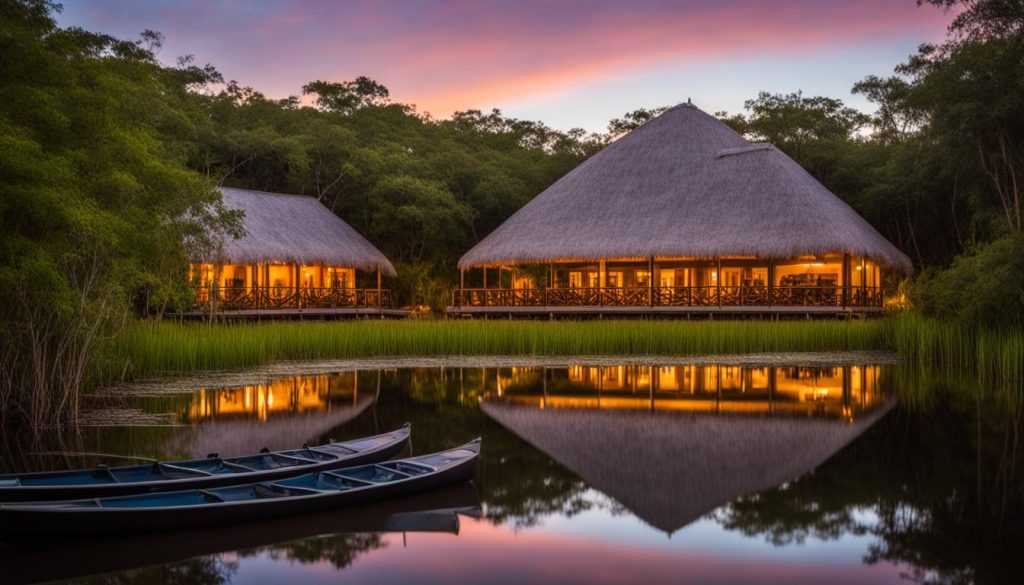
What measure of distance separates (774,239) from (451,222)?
11056 millimetres

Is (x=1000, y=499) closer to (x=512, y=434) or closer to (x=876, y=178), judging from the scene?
(x=512, y=434)

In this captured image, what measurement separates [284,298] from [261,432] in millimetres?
17312

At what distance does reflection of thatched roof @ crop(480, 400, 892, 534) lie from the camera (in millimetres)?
7613

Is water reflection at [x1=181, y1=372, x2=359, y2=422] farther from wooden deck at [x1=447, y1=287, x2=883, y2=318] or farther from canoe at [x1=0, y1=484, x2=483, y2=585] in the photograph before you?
wooden deck at [x1=447, y1=287, x2=883, y2=318]

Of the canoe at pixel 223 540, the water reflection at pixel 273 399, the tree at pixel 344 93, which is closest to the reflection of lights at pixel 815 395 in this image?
the water reflection at pixel 273 399

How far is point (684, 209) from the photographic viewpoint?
28.0 meters

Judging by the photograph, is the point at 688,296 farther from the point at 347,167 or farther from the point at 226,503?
the point at 226,503

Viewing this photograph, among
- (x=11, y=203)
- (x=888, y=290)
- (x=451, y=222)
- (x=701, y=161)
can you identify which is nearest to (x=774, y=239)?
(x=701, y=161)

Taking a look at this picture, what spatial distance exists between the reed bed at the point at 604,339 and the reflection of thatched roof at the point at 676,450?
6387mm

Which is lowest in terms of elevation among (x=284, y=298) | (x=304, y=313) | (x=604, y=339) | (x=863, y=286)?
(x=604, y=339)

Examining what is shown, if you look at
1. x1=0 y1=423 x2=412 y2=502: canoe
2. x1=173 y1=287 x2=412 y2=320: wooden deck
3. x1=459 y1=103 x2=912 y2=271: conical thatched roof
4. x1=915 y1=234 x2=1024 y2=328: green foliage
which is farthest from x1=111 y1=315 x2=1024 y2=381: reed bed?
x1=0 y1=423 x2=412 y2=502: canoe

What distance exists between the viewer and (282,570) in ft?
18.7

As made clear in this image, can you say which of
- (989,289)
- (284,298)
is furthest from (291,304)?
(989,289)

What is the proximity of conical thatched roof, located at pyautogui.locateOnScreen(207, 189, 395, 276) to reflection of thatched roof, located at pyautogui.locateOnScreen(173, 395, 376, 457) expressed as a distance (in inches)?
595
